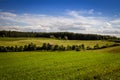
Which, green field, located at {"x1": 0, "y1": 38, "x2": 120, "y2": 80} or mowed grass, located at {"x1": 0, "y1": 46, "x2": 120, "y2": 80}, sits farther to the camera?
green field, located at {"x1": 0, "y1": 38, "x2": 120, "y2": 80}

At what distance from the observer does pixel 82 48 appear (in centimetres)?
9412

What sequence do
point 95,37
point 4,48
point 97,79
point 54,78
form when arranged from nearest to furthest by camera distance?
1. point 97,79
2. point 54,78
3. point 4,48
4. point 95,37

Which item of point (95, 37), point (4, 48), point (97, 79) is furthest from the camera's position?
point (95, 37)

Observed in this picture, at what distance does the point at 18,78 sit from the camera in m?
24.8

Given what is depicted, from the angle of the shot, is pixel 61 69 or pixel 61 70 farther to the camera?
pixel 61 69

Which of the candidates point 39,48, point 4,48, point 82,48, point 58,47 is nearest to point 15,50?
point 4,48

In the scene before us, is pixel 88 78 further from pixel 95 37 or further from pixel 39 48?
pixel 95 37

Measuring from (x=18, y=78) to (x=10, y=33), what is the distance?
155730 mm

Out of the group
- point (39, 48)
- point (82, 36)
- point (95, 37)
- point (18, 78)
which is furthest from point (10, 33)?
point (18, 78)

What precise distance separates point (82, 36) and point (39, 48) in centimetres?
8224

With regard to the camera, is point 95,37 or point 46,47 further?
point 95,37

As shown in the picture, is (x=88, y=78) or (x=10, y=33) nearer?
(x=88, y=78)

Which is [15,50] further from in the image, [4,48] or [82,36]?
[82,36]

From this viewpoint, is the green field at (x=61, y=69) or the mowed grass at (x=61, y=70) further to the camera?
the green field at (x=61, y=69)
